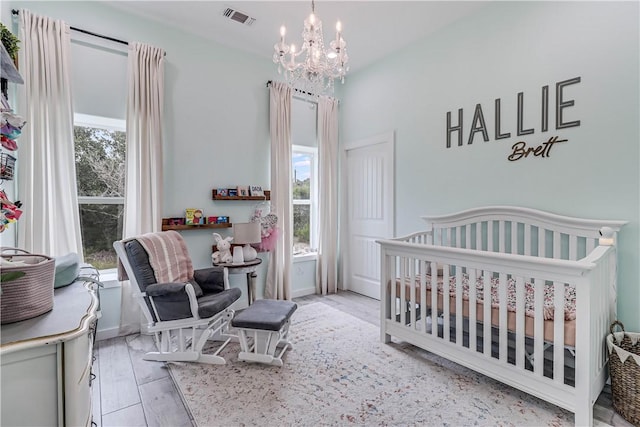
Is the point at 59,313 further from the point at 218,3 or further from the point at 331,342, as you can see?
the point at 218,3

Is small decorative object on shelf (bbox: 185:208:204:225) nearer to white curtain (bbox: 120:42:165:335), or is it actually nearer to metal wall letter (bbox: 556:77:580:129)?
white curtain (bbox: 120:42:165:335)

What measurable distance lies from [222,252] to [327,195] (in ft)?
5.30

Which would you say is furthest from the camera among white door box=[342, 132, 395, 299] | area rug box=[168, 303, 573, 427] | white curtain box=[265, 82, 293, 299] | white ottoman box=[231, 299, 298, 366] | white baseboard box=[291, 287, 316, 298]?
white baseboard box=[291, 287, 316, 298]

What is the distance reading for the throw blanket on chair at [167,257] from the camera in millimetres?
2256

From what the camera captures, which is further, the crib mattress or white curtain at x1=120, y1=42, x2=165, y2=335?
white curtain at x1=120, y1=42, x2=165, y2=335

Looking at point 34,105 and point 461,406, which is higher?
point 34,105

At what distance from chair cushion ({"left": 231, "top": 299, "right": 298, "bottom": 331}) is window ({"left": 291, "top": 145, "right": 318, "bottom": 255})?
173 cm

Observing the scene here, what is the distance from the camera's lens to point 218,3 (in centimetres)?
266

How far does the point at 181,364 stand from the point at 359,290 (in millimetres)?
2422

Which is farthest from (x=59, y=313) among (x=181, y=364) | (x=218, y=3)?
(x=218, y=3)

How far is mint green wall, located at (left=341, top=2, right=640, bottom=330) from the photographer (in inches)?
A: 81.0

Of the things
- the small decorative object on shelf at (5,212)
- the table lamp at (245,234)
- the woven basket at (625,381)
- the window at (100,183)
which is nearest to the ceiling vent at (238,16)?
the window at (100,183)

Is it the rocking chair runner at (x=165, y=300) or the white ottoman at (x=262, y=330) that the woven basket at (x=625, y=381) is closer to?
the white ottoman at (x=262, y=330)

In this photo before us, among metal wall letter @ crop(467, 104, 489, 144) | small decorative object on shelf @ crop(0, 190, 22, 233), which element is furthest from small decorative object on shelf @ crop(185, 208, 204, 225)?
metal wall letter @ crop(467, 104, 489, 144)
